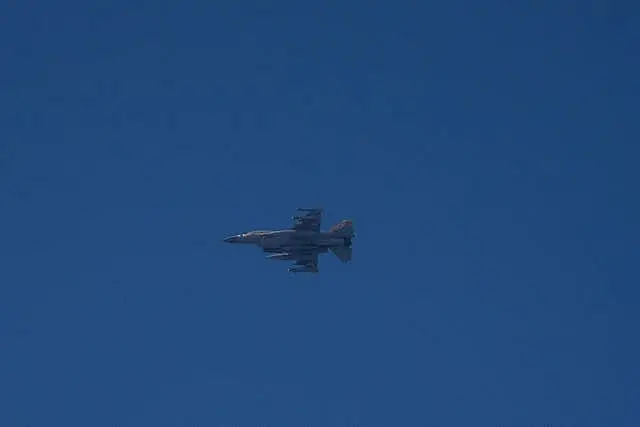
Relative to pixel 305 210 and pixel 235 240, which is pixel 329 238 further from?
pixel 235 240

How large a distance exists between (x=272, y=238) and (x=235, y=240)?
661 cm

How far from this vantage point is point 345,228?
469 feet

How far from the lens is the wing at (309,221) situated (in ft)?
459

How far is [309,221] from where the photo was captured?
463 ft

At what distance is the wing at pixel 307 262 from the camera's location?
143 meters

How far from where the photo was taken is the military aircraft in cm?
14150

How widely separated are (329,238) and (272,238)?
8.21 m

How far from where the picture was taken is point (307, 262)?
143 metres

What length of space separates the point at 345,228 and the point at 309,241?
17.9ft

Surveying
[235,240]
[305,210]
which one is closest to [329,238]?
[305,210]

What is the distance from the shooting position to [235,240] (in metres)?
147

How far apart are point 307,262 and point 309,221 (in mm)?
6117

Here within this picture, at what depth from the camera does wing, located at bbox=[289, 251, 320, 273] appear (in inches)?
5625

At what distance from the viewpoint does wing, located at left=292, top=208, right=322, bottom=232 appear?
140 meters
